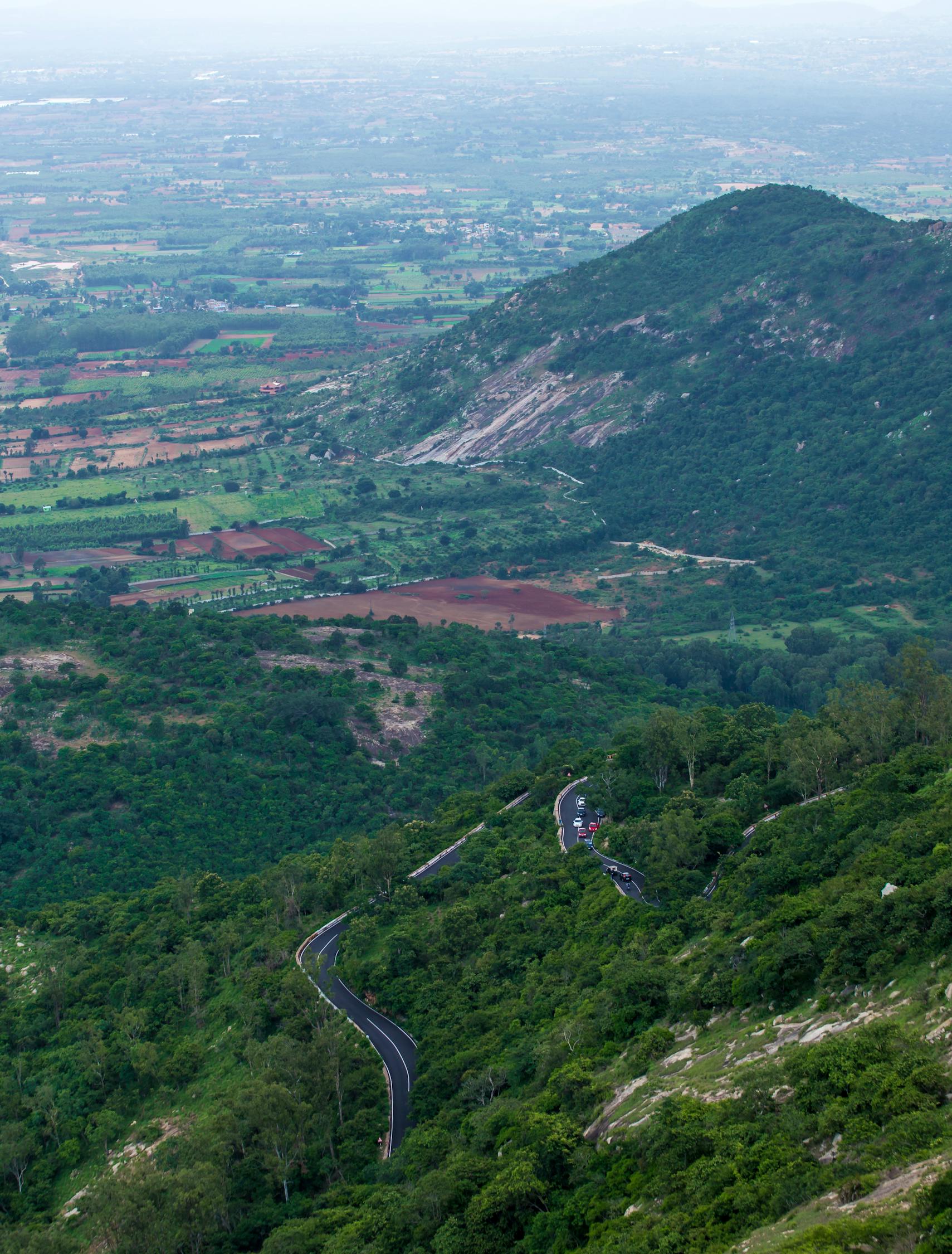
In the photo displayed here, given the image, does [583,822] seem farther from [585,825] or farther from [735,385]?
[735,385]

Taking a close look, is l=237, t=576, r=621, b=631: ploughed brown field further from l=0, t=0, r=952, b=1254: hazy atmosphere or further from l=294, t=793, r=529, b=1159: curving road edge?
l=294, t=793, r=529, b=1159: curving road edge

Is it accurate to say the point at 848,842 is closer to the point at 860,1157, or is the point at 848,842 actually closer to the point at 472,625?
the point at 860,1157

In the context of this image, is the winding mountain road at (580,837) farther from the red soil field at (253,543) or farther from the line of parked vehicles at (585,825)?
the red soil field at (253,543)

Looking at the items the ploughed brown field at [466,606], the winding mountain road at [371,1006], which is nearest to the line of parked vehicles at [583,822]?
the winding mountain road at [371,1006]

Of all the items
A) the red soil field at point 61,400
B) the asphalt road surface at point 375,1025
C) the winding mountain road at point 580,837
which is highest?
the red soil field at point 61,400

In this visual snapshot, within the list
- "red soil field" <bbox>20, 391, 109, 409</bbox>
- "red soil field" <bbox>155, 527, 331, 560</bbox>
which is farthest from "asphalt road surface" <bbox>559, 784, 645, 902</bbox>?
"red soil field" <bbox>20, 391, 109, 409</bbox>

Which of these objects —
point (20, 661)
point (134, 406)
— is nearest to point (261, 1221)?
point (20, 661)

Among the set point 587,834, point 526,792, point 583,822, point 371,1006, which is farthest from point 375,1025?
point 526,792

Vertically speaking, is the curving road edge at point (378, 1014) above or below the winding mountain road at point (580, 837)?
below
